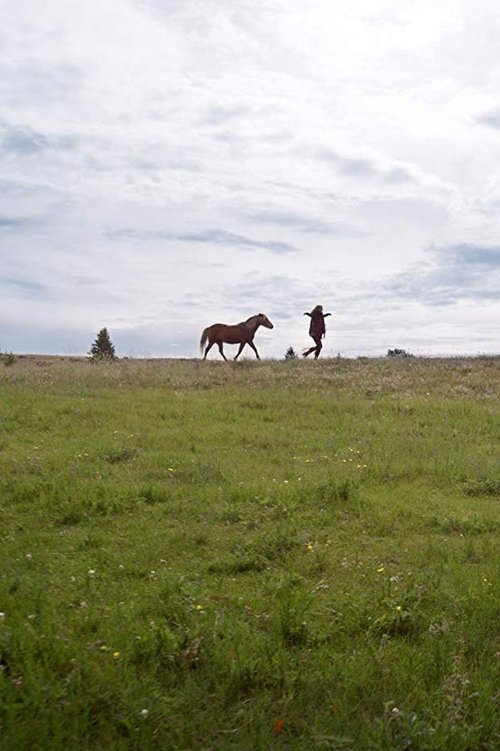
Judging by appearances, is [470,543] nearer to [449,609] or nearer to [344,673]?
[449,609]

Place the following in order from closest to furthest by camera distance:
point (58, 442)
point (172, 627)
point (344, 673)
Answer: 1. point (344, 673)
2. point (172, 627)
3. point (58, 442)

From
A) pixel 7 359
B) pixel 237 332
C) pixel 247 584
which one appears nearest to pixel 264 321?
pixel 237 332

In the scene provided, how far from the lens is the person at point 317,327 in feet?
93.1

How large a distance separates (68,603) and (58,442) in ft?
24.6

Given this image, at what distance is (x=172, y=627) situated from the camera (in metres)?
5.01

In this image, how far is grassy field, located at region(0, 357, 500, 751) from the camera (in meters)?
3.82

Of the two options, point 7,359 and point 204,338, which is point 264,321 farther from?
point 7,359

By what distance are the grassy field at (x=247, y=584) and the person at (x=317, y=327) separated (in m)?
14.0

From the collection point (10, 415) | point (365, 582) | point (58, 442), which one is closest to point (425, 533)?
point (365, 582)

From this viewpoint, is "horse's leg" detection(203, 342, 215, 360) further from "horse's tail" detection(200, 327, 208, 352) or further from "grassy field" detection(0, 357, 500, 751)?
"grassy field" detection(0, 357, 500, 751)

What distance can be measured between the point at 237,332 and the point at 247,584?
2285 cm

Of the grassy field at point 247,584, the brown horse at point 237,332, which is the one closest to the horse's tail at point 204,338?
the brown horse at point 237,332

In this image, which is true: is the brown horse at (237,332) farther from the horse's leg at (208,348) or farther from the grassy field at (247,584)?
the grassy field at (247,584)

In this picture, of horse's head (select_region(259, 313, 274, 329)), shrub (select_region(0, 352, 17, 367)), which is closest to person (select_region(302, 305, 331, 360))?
horse's head (select_region(259, 313, 274, 329))
